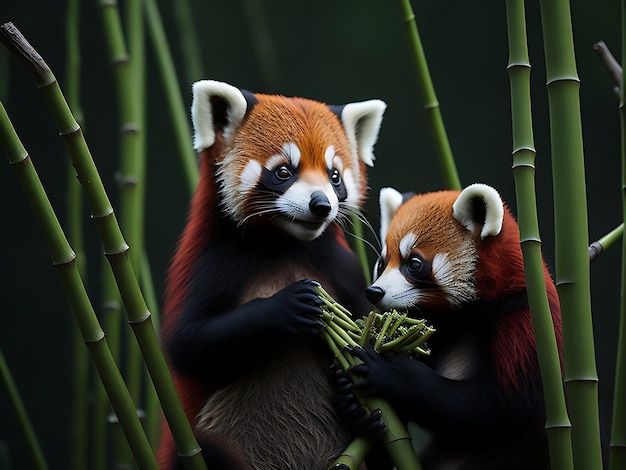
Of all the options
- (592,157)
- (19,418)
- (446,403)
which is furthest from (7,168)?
(446,403)

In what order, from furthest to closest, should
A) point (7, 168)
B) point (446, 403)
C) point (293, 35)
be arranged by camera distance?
point (293, 35), point (7, 168), point (446, 403)

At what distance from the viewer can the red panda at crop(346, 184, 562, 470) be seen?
921mm

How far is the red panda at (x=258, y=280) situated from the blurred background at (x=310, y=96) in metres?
1.30

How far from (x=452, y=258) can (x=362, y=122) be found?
0.28 metres

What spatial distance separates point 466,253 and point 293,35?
1.99 metres

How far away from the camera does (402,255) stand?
1039mm

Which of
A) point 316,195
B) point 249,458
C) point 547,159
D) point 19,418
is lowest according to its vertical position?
point 547,159

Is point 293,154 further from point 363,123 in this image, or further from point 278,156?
point 363,123

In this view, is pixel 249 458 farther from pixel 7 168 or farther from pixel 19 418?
pixel 7 168

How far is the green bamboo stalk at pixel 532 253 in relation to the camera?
699 millimetres

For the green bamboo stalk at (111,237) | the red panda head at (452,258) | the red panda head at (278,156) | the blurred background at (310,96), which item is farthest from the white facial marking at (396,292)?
the blurred background at (310,96)

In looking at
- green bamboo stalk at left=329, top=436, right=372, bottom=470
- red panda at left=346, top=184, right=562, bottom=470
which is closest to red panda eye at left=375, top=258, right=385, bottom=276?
red panda at left=346, top=184, right=562, bottom=470

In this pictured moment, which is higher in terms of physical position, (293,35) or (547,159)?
(293,35)

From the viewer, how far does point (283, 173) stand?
1049mm
